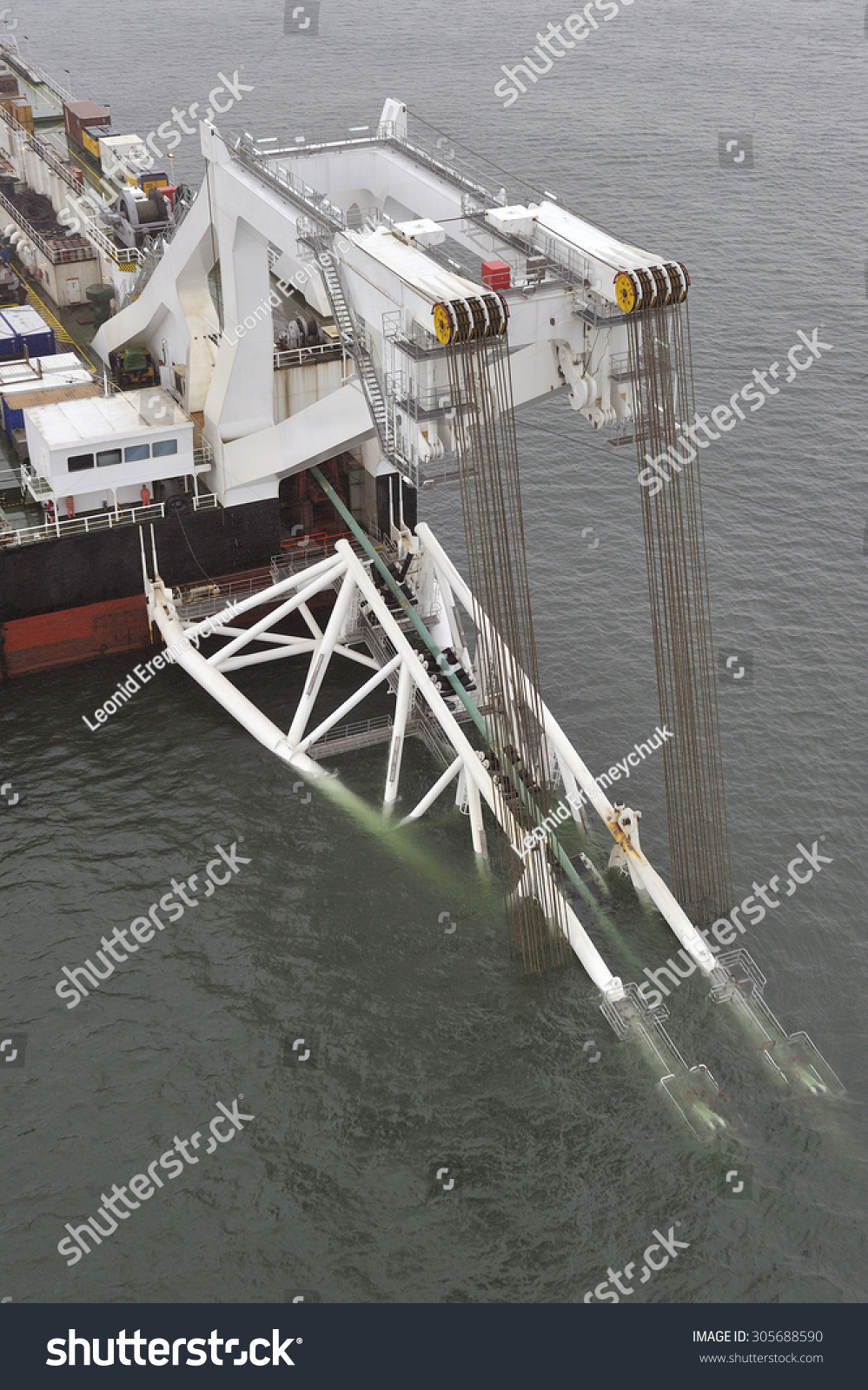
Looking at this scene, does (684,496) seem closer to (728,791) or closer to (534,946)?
(728,791)

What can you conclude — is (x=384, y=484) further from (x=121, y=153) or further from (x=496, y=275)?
(x=121, y=153)

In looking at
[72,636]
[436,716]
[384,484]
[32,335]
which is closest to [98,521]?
[72,636]

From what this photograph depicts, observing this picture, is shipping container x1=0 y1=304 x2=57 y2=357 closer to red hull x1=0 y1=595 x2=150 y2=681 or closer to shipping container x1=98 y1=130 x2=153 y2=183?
red hull x1=0 y1=595 x2=150 y2=681

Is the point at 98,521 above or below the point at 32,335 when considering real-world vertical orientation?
below

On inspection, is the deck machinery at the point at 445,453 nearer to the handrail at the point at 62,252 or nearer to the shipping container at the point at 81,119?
the handrail at the point at 62,252

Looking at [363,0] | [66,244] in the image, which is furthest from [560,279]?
[363,0]

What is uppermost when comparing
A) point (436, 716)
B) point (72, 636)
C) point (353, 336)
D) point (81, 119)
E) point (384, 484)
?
point (81, 119)

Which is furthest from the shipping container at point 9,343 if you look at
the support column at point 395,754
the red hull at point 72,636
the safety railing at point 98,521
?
the support column at point 395,754

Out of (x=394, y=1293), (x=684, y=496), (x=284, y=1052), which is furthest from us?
(x=684, y=496)
